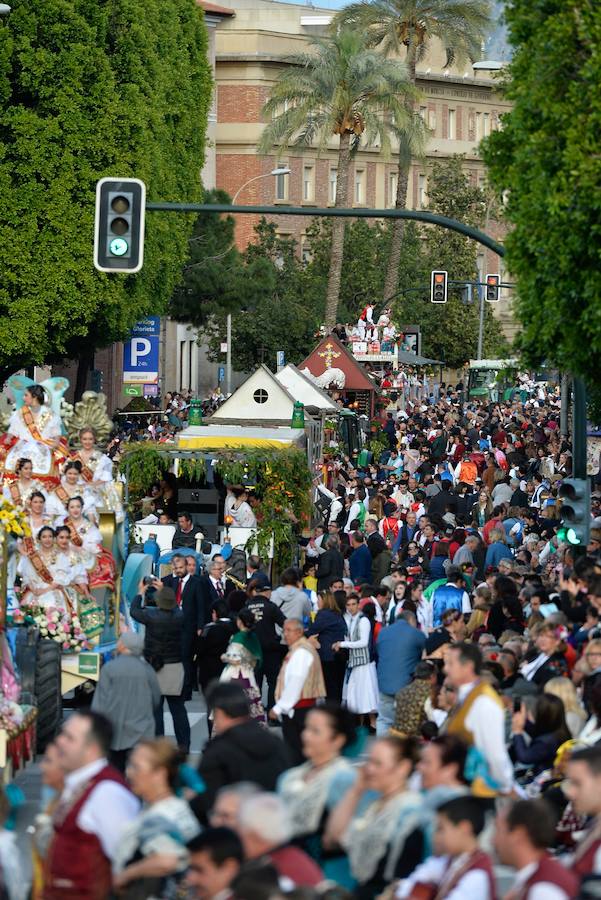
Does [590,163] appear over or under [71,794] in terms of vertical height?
over

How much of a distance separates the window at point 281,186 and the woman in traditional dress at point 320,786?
8780cm

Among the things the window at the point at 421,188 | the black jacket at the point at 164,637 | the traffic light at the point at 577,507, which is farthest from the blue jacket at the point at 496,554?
the window at the point at 421,188

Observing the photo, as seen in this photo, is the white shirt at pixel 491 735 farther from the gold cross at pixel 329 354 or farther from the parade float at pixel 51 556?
the gold cross at pixel 329 354

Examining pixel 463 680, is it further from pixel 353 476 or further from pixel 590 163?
pixel 353 476

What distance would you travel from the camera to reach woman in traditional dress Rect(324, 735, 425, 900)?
9164 millimetres

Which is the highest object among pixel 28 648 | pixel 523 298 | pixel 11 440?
pixel 523 298

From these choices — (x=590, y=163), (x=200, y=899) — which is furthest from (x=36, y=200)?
(x=200, y=899)

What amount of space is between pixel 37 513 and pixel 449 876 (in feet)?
31.5

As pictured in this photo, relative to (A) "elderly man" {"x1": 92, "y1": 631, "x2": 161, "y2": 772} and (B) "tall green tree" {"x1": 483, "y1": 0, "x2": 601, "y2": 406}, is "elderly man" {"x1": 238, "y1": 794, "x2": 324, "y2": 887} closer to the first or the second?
(A) "elderly man" {"x1": 92, "y1": 631, "x2": 161, "y2": 772}

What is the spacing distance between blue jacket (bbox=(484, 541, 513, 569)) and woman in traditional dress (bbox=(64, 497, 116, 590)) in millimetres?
6434

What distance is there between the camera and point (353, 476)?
113 ft

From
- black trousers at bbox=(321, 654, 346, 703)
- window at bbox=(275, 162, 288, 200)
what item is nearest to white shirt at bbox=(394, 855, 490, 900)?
black trousers at bbox=(321, 654, 346, 703)

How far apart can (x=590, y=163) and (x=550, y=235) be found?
1011mm

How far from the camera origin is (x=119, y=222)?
19359 mm
